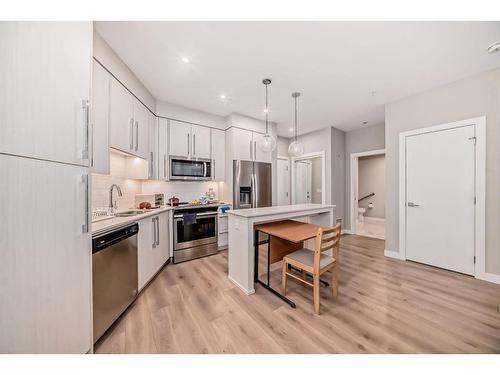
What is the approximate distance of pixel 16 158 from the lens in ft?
2.72

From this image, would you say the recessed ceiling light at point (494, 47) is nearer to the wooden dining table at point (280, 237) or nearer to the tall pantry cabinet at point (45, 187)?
the wooden dining table at point (280, 237)

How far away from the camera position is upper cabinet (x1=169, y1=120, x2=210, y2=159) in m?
3.21

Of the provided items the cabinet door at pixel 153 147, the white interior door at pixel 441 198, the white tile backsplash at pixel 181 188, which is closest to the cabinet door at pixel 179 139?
the cabinet door at pixel 153 147

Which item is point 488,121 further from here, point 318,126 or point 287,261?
point 287,261

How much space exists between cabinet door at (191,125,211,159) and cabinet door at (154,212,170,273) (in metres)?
1.27

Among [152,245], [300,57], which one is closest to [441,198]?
[300,57]

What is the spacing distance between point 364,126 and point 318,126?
112cm

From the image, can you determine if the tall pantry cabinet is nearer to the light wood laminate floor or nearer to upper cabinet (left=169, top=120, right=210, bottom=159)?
the light wood laminate floor

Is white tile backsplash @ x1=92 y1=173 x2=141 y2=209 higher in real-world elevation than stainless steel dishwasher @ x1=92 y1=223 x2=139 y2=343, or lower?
higher

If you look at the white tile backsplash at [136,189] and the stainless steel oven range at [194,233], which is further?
the stainless steel oven range at [194,233]

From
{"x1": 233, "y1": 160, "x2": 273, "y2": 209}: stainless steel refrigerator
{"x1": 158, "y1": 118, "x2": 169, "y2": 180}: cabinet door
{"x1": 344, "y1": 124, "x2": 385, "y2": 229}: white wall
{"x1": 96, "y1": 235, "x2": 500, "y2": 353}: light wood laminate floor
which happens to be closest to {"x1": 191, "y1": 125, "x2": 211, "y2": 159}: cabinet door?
{"x1": 158, "y1": 118, "x2": 169, "y2": 180}: cabinet door

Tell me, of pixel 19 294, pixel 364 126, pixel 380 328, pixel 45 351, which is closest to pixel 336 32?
pixel 380 328

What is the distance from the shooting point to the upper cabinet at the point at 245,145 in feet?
11.9

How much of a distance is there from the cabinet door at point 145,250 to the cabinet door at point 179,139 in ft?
4.56
